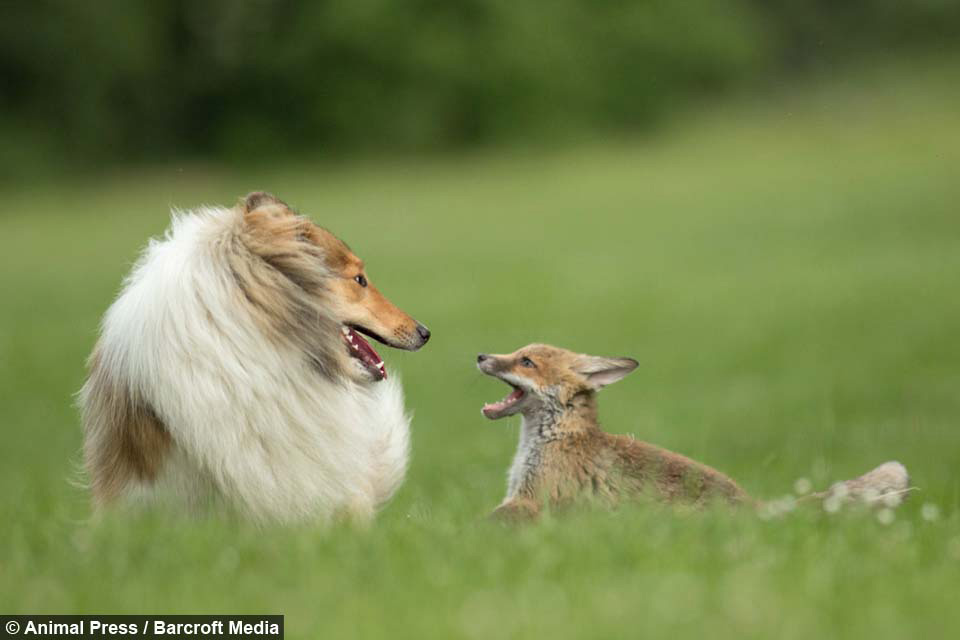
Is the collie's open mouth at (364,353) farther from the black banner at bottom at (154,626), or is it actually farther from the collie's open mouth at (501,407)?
the black banner at bottom at (154,626)

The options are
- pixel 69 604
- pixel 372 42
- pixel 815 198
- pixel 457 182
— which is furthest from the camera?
pixel 372 42

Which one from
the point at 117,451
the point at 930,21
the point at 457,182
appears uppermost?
the point at 930,21

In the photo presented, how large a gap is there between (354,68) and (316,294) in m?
43.3

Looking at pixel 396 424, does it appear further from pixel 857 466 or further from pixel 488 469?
pixel 857 466

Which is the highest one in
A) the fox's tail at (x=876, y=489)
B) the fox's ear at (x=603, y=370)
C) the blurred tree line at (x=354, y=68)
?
the blurred tree line at (x=354, y=68)

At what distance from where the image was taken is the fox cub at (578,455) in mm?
6863

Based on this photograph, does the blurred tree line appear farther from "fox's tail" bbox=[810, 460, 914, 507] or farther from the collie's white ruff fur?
"fox's tail" bbox=[810, 460, 914, 507]

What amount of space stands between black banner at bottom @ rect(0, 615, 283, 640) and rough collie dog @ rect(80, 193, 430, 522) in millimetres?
1406

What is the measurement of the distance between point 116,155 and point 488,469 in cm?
3803

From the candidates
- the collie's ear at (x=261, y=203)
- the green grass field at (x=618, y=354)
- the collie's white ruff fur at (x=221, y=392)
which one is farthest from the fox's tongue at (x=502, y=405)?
the collie's ear at (x=261, y=203)

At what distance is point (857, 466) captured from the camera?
1120 cm

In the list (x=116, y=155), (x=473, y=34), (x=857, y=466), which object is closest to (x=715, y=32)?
(x=473, y=34)

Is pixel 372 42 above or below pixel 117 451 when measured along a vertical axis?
above

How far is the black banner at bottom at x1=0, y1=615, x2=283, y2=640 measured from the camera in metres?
4.73
